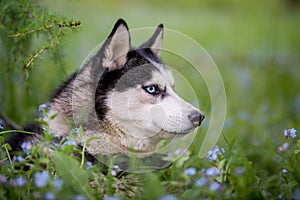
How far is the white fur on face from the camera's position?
249cm

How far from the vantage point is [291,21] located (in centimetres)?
1025

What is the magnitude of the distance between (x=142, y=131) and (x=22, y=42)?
0.89 metres

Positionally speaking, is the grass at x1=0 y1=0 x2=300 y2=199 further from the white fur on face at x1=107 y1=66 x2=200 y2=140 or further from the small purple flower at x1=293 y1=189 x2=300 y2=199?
the white fur on face at x1=107 y1=66 x2=200 y2=140

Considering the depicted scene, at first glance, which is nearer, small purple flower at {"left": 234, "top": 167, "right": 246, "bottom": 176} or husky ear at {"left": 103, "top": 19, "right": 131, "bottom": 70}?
small purple flower at {"left": 234, "top": 167, "right": 246, "bottom": 176}

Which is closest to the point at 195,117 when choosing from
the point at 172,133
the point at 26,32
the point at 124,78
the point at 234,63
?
the point at 172,133

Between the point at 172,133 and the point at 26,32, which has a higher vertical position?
the point at 26,32

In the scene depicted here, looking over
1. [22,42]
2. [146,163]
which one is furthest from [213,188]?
[22,42]

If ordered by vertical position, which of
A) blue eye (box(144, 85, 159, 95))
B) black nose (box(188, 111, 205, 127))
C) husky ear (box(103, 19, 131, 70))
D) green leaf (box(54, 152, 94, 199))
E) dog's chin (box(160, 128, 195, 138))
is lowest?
green leaf (box(54, 152, 94, 199))

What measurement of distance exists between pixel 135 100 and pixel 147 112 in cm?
9

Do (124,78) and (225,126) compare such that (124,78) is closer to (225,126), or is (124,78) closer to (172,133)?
(172,133)

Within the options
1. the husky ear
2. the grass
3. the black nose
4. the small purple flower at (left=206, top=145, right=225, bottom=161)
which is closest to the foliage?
the grass

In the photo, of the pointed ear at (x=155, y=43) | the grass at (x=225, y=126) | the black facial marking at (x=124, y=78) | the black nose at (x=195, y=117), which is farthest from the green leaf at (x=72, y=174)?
the pointed ear at (x=155, y=43)

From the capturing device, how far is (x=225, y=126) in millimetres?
3955

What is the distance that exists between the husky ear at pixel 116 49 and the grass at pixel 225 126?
6.9 inches
